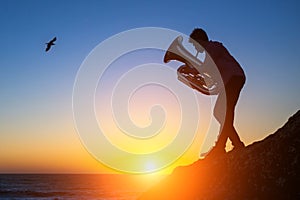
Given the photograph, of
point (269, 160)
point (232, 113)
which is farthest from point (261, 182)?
point (232, 113)

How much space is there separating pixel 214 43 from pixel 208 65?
46 centimetres

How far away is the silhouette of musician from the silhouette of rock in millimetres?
743

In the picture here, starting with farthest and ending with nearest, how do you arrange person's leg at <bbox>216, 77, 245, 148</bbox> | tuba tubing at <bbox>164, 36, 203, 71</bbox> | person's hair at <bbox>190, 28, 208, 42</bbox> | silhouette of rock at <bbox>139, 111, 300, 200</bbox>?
1. person's hair at <bbox>190, 28, 208, 42</bbox>
2. tuba tubing at <bbox>164, 36, 203, 71</bbox>
3. person's leg at <bbox>216, 77, 245, 148</bbox>
4. silhouette of rock at <bbox>139, 111, 300, 200</bbox>

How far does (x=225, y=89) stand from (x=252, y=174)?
2.25 meters

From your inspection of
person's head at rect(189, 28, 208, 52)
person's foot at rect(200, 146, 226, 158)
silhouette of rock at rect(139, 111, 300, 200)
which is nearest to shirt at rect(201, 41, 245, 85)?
person's head at rect(189, 28, 208, 52)

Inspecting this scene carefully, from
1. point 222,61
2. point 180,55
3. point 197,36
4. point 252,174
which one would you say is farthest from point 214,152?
point 197,36

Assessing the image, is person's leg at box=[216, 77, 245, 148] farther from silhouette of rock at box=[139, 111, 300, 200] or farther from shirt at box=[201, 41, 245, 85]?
silhouette of rock at box=[139, 111, 300, 200]

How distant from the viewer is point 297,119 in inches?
212

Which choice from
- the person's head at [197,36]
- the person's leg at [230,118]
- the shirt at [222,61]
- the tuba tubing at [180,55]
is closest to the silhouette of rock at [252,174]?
the person's leg at [230,118]

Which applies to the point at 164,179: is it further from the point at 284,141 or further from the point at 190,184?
Answer: the point at 284,141

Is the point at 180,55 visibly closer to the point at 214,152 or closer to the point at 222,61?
the point at 222,61

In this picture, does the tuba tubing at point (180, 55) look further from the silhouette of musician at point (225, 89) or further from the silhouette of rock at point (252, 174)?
the silhouette of rock at point (252, 174)

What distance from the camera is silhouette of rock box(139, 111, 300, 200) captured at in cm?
468

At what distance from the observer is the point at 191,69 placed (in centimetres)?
751
